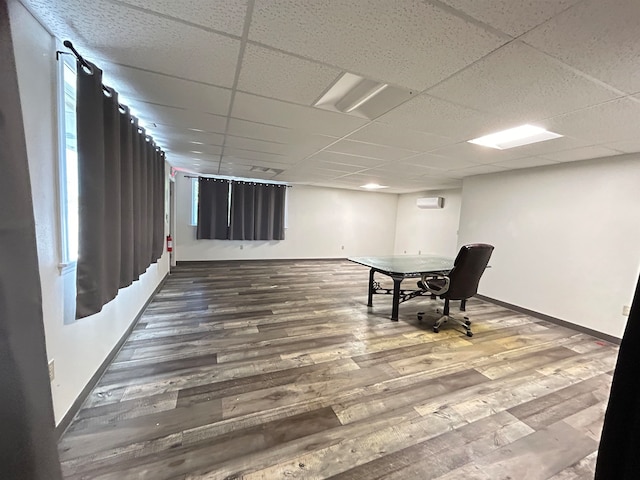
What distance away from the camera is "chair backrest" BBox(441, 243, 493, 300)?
296cm

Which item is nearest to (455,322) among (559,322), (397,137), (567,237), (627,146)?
(559,322)

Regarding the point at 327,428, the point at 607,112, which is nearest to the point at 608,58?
the point at 607,112

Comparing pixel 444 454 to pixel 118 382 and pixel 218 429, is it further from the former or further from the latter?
pixel 118 382

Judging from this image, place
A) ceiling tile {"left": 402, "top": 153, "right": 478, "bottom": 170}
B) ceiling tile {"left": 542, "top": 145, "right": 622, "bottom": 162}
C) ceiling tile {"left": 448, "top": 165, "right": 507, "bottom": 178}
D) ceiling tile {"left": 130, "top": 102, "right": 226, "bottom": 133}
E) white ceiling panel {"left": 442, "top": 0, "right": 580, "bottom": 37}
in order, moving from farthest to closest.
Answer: ceiling tile {"left": 448, "top": 165, "right": 507, "bottom": 178}, ceiling tile {"left": 402, "top": 153, "right": 478, "bottom": 170}, ceiling tile {"left": 542, "top": 145, "right": 622, "bottom": 162}, ceiling tile {"left": 130, "top": 102, "right": 226, "bottom": 133}, white ceiling panel {"left": 442, "top": 0, "right": 580, "bottom": 37}

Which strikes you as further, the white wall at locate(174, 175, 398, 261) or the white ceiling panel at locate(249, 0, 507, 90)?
the white wall at locate(174, 175, 398, 261)

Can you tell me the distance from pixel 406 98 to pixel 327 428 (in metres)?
2.28

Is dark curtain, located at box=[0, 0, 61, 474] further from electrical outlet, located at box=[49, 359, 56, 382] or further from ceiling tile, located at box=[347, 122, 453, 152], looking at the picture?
ceiling tile, located at box=[347, 122, 453, 152]

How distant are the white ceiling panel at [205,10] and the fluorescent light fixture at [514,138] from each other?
243 centimetres

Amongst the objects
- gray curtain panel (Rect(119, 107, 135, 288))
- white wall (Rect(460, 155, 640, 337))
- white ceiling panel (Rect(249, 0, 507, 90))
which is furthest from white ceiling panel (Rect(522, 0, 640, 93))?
gray curtain panel (Rect(119, 107, 135, 288))

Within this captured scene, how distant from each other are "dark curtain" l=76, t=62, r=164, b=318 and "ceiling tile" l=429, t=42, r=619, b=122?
84.3 inches

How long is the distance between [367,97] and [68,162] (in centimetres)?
203

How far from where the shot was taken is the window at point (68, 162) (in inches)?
59.6

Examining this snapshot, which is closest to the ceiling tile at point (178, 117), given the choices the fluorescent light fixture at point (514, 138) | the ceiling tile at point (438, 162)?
the ceiling tile at point (438, 162)

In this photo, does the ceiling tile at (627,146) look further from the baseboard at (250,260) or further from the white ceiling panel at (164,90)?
the baseboard at (250,260)
